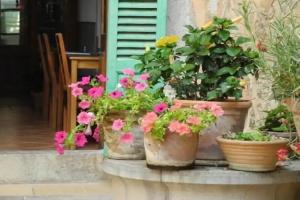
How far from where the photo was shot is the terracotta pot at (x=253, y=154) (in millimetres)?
2893

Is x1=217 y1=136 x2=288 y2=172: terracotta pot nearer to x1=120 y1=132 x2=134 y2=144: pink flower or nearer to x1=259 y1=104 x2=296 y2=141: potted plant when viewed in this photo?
x1=120 y1=132 x2=134 y2=144: pink flower

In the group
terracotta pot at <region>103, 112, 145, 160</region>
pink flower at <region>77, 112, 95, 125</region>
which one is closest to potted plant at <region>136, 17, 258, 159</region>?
terracotta pot at <region>103, 112, 145, 160</region>

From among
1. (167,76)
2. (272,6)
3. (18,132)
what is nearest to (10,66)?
(18,132)

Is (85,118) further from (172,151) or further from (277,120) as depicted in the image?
(277,120)

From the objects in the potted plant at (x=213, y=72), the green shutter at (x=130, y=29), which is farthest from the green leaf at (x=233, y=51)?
the green shutter at (x=130, y=29)

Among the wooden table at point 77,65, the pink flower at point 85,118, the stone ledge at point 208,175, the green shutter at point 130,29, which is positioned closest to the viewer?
the stone ledge at point 208,175

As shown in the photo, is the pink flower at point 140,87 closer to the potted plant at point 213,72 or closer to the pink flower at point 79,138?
the potted plant at point 213,72

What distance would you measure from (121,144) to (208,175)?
51 cm

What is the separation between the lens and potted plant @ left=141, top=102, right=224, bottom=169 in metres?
2.84

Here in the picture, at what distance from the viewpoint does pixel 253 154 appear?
290 centimetres

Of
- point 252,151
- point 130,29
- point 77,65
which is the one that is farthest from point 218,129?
point 77,65

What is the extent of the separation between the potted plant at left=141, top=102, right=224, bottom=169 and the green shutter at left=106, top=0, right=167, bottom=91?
1.84 metres

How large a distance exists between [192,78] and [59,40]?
3.12 metres

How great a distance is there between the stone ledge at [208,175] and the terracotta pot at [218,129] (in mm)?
120
